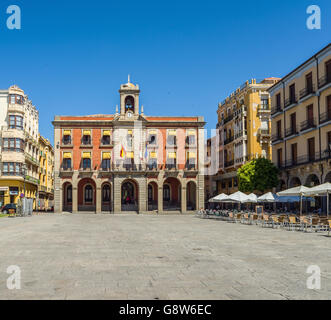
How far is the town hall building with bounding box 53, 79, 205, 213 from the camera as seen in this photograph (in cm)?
5100

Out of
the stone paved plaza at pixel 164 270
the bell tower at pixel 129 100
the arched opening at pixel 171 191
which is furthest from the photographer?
the arched opening at pixel 171 191

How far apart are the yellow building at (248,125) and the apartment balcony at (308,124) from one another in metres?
11.3

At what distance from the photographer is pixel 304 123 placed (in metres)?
34.5

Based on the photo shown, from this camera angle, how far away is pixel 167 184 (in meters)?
55.3

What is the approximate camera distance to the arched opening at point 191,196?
176 feet

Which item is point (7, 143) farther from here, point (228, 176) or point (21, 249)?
point (21, 249)

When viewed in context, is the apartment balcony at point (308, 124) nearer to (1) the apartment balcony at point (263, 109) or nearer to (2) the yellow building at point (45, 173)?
(1) the apartment balcony at point (263, 109)

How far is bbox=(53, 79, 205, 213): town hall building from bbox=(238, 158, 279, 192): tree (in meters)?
12.0

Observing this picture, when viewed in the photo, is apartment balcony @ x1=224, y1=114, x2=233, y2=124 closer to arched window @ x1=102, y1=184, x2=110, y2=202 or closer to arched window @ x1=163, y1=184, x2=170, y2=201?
arched window @ x1=163, y1=184, x2=170, y2=201

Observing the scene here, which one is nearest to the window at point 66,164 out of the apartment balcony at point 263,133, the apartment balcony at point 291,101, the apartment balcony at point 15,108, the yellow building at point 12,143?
the yellow building at point 12,143

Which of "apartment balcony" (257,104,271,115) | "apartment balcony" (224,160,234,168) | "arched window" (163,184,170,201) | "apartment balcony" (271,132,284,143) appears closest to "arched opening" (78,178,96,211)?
"arched window" (163,184,170,201)
